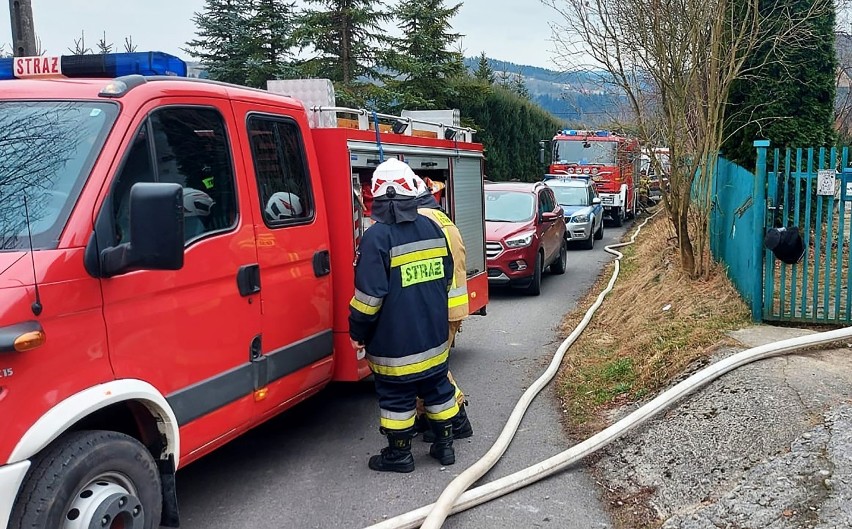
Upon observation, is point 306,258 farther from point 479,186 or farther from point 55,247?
Answer: point 479,186

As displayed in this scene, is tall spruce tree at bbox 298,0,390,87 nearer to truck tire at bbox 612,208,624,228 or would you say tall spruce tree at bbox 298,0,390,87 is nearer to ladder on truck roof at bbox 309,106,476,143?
truck tire at bbox 612,208,624,228

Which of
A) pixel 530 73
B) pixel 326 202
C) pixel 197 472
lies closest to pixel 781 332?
pixel 326 202

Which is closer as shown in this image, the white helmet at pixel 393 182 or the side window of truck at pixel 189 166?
the side window of truck at pixel 189 166

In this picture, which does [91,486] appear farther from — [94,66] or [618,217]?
[618,217]

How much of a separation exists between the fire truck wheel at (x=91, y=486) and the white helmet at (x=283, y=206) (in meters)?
1.62

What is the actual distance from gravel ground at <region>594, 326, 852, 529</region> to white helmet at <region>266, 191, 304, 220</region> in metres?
2.50

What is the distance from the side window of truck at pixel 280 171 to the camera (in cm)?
452

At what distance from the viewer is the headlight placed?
11.4 meters

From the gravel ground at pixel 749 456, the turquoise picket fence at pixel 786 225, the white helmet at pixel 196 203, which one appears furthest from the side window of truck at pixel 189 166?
the turquoise picket fence at pixel 786 225

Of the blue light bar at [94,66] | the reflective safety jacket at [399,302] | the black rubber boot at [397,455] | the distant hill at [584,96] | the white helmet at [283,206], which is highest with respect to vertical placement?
the distant hill at [584,96]

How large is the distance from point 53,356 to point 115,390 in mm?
346

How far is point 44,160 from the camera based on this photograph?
340 cm

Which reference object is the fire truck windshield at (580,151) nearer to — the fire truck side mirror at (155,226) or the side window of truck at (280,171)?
the side window of truck at (280,171)

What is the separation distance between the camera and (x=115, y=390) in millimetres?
3287
